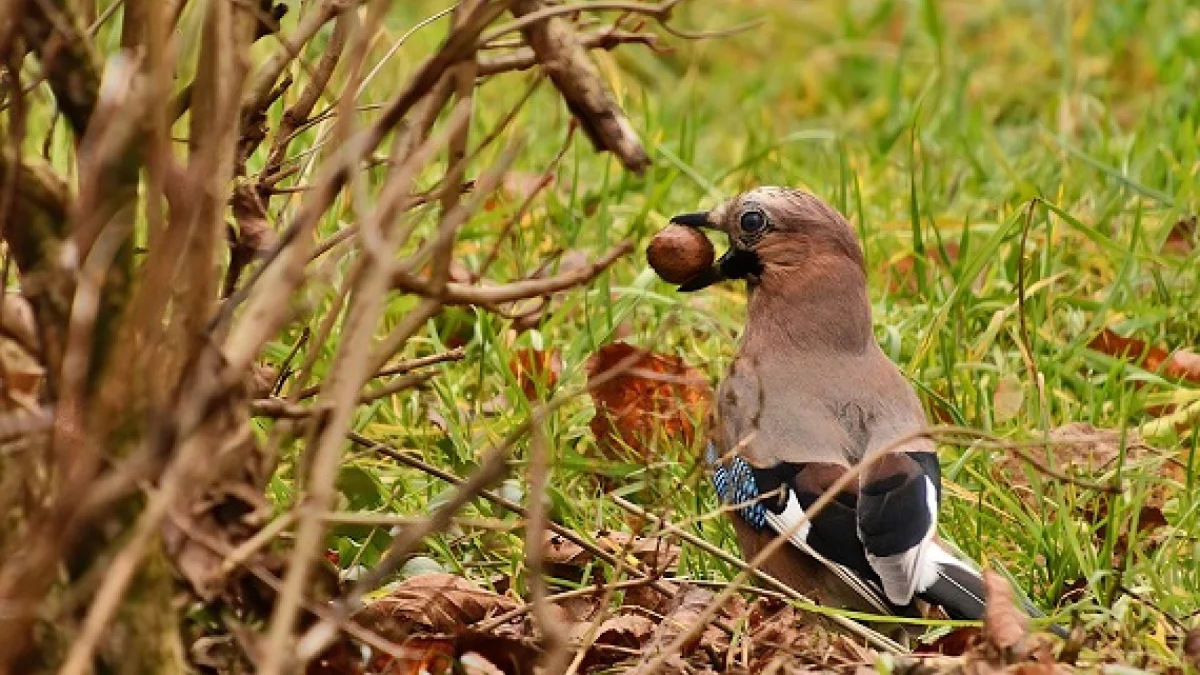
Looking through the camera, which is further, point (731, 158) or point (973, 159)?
point (731, 158)

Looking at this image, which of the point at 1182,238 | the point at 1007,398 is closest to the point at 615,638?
the point at 1007,398

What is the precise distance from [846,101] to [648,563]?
4291mm

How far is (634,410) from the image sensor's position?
4598 mm

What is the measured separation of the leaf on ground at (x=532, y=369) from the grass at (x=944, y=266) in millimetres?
36

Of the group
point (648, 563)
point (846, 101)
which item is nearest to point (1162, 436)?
point (648, 563)

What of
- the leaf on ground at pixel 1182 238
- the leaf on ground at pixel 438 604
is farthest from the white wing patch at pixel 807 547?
the leaf on ground at pixel 1182 238

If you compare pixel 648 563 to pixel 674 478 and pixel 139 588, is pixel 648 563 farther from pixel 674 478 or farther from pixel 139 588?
pixel 139 588

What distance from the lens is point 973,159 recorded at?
6086 millimetres

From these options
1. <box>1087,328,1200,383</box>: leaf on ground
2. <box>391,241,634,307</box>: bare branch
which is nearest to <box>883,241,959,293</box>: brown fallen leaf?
<box>1087,328,1200,383</box>: leaf on ground

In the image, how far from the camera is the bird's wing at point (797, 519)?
12.4ft

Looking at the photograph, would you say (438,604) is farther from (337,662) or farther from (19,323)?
(19,323)

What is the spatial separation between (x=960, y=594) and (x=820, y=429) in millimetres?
620

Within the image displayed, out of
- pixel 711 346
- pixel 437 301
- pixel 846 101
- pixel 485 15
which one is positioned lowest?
pixel 846 101

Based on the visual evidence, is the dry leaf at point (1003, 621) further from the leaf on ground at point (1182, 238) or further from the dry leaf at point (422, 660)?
the leaf on ground at point (1182, 238)
